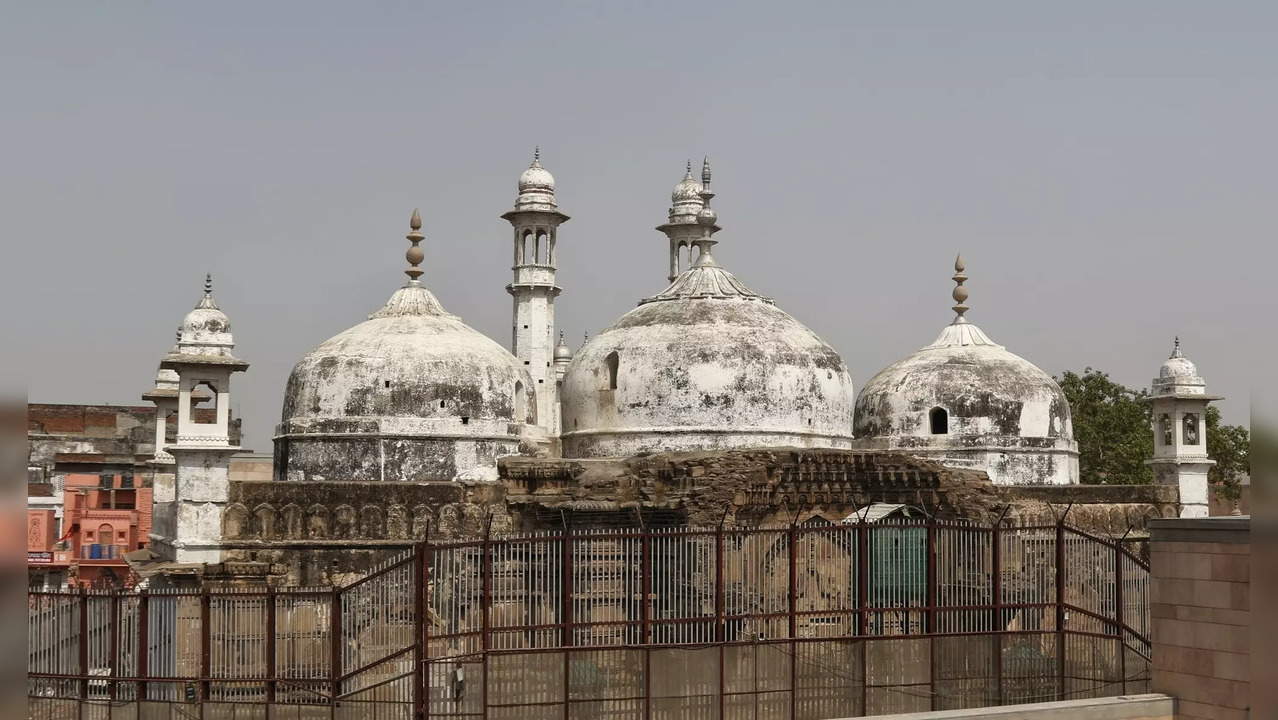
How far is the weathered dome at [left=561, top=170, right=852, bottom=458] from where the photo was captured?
22922 millimetres

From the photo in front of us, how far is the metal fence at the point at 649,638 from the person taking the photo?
38.1 feet

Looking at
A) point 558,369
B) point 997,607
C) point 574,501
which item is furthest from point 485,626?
point 558,369

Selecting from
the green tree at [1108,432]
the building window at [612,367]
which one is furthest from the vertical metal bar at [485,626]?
the green tree at [1108,432]

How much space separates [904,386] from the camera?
2759 centimetres

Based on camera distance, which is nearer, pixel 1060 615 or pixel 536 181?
pixel 1060 615

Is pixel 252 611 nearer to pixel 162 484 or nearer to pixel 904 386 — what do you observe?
pixel 162 484

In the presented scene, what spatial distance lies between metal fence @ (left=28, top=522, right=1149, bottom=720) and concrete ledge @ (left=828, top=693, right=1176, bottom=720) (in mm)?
1392

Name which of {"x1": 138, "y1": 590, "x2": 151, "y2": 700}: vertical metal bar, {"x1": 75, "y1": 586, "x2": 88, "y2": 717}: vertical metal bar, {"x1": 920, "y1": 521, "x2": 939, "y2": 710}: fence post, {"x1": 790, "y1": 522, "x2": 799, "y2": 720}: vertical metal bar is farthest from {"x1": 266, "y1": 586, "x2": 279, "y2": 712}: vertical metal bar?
{"x1": 920, "y1": 521, "x2": 939, "y2": 710}: fence post

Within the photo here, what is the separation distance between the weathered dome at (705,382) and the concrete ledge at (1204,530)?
40.1 ft

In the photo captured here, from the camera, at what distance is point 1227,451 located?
3684 cm

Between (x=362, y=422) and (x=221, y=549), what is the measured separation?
413 cm

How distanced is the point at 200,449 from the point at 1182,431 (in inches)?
656

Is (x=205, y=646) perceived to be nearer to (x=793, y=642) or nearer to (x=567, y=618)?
(x=567, y=618)

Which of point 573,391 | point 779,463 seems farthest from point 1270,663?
point 573,391
